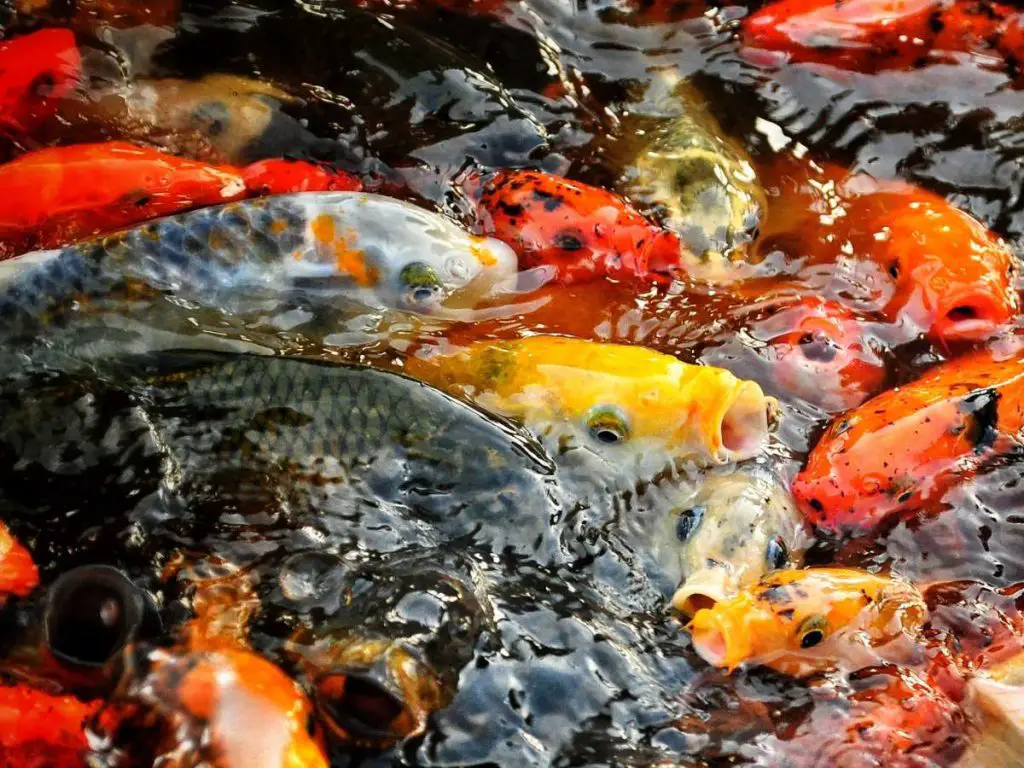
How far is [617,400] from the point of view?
8.65ft

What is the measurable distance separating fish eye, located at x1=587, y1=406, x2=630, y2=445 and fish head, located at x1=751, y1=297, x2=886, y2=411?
0.56 meters

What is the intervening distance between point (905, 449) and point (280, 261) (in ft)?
5.77

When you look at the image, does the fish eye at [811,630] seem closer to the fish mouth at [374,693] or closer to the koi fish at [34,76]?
the fish mouth at [374,693]

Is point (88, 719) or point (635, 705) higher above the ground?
point (88, 719)

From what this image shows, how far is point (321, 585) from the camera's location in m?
2.21

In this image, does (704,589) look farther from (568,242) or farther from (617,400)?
(568,242)

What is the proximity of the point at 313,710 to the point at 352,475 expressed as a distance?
63 cm

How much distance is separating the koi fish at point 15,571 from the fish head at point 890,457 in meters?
1.80

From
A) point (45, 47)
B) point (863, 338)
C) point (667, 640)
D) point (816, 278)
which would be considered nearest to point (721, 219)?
point (816, 278)

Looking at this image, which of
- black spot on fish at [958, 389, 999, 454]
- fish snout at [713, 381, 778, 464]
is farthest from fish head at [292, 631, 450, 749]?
black spot on fish at [958, 389, 999, 454]

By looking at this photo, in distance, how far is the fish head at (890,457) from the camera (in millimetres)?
2631

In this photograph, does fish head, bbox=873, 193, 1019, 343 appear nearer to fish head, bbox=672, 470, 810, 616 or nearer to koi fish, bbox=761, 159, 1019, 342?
koi fish, bbox=761, 159, 1019, 342

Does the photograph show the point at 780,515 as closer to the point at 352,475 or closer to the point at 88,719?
the point at 352,475

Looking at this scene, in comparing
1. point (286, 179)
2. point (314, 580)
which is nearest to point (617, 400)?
point (314, 580)
